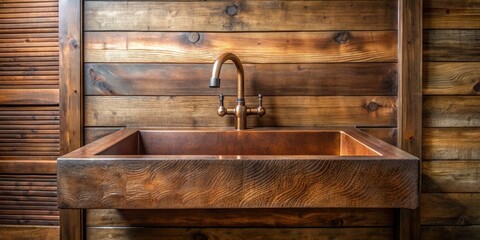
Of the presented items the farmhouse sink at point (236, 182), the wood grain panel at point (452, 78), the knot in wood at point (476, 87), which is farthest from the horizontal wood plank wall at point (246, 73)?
the farmhouse sink at point (236, 182)

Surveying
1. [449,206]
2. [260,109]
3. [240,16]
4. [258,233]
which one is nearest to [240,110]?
[260,109]

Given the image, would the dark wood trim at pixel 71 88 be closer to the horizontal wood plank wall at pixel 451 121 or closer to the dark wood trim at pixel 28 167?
the dark wood trim at pixel 28 167

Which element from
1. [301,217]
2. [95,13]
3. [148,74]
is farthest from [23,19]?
[301,217]

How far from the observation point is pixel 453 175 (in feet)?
4.58

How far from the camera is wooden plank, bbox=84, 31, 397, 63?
1.38 m

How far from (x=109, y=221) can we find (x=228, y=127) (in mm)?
614

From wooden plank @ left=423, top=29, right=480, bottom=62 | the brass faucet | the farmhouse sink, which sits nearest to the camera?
the farmhouse sink

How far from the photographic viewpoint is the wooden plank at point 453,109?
54.8 inches

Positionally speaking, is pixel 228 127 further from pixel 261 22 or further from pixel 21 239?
pixel 21 239

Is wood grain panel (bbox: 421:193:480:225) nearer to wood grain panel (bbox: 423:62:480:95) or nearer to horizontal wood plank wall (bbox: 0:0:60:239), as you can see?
wood grain panel (bbox: 423:62:480:95)

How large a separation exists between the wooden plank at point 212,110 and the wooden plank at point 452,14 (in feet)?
1.15

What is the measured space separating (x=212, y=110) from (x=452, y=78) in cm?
97

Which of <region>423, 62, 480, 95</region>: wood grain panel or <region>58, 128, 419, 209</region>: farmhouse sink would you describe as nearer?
<region>58, 128, 419, 209</region>: farmhouse sink

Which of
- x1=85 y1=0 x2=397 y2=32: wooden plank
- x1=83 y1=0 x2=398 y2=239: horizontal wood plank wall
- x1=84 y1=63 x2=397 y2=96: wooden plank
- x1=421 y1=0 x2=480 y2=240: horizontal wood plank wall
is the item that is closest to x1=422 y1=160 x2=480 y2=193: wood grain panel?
x1=421 y1=0 x2=480 y2=240: horizontal wood plank wall
